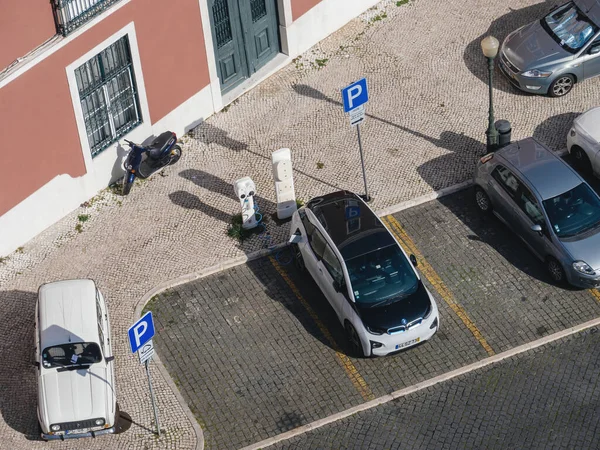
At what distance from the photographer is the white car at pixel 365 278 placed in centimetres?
1816

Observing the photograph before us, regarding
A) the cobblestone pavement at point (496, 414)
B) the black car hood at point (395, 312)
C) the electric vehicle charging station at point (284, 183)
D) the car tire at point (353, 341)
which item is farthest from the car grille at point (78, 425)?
the electric vehicle charging station at point (284, 183)

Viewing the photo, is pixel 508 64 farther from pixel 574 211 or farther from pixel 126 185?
pixel 126 185

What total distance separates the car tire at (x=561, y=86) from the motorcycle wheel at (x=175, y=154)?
842 centimetres

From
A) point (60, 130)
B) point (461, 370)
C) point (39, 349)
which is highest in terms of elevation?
point (60, 130)

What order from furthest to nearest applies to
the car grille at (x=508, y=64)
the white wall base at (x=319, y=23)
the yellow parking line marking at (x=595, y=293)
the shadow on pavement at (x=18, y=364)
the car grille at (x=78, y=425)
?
the white wall base at (x=319, y=23), the car grille at (x=508, y=64), the yellow parking line marking at (x=595, y=293), the shadow on pavement at (x=18, y=364), the car grille at (x=78, y=425)

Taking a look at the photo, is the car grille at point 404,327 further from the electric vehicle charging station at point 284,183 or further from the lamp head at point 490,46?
the lamp head at point 490,46

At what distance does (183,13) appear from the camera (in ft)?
71.8

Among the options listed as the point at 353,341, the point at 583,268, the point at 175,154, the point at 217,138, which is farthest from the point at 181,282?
the point at 583,268

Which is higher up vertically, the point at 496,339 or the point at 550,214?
the point at 550,214

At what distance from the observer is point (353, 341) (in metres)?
18.6

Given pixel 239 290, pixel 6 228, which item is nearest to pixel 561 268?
pixel 239 290

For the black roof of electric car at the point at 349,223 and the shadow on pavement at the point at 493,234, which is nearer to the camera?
the black roof of electric car at the point at 349,223

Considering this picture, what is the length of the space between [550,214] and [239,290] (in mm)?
6044

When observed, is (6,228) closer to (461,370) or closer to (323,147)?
(323,147)
